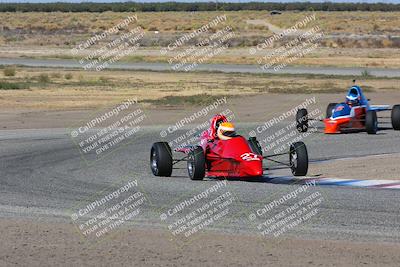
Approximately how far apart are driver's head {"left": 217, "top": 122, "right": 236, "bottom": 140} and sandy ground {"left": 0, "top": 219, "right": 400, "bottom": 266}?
532cm

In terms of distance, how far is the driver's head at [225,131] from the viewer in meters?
18.4

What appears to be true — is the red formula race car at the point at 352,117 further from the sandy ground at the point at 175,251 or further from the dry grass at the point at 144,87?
the sandy ground at the point at 175,251

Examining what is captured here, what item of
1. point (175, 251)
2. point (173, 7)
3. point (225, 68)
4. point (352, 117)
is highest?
point (173, 7)

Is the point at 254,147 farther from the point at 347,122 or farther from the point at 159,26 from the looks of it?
the point at 159,26

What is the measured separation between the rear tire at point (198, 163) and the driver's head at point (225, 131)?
0.58 m

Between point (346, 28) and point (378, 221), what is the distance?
10961 centimetres

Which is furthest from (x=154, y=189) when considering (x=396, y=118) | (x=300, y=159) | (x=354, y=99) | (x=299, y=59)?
(x=299, y=59)

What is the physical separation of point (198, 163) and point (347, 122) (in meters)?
10.5

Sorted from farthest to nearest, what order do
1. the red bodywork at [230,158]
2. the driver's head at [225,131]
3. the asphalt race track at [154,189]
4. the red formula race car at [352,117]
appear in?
the red formula race car at [352,117] → the driver's head at [225,131] → the red bodywork at [230,158] → the asphalt race track at [154,189]

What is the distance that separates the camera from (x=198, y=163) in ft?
58.4

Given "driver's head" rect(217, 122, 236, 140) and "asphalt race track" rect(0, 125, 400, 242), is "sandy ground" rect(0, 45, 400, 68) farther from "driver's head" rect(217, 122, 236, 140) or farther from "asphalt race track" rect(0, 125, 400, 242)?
"driver's head" rect(217, 122, 236, 140)

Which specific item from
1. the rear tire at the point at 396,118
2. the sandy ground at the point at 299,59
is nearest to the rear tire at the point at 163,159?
the rear tire at the point at 396,118

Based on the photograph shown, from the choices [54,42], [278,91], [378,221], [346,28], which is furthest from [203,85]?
[346,28]

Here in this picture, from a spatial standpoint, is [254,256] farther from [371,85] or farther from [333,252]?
[371,85]
